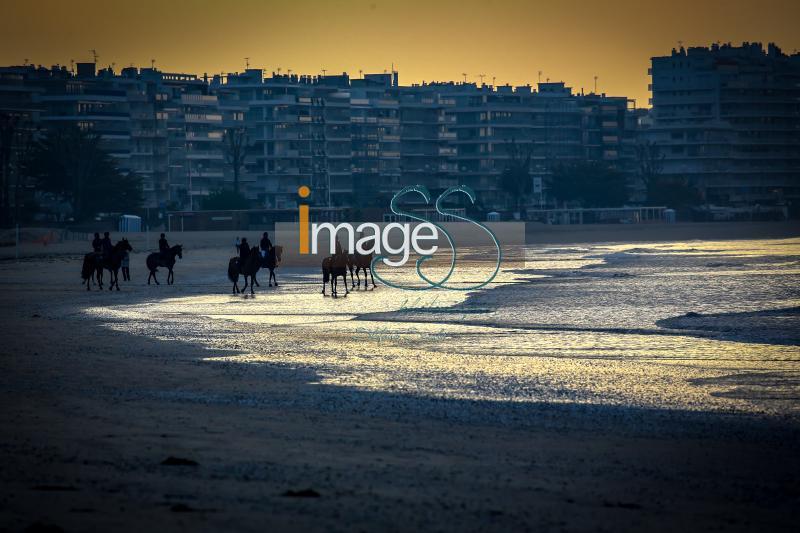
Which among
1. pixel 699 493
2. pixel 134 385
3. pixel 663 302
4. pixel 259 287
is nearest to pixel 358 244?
pixel 259 287

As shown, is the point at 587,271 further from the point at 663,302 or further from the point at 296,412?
the point at 296,412

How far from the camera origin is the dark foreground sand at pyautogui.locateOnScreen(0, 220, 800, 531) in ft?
33.8

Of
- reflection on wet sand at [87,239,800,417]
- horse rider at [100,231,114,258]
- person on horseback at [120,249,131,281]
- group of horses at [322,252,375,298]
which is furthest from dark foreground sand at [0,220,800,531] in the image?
person on horseback at [120,249,131,281]

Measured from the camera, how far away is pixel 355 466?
1216 centimetres

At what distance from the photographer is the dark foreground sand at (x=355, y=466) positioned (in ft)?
33.8

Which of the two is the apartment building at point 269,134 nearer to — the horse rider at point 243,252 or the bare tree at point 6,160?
the bare tree at point 6,160

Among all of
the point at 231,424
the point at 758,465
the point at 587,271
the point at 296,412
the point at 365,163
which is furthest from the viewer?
the point at 365,163

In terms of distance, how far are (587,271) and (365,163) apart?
133614 mm

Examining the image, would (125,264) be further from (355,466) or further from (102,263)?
(355,466)

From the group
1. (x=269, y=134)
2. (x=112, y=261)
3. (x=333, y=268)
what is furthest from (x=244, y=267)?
(x=269, y=134)

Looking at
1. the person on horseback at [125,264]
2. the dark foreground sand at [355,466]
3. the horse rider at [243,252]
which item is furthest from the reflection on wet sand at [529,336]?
the person on horseback at [125,264]

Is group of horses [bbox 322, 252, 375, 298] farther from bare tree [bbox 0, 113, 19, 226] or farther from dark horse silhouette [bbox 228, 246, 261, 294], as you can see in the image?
bare tree [bbox 0, 113, 19, 226]

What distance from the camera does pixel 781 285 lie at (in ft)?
138

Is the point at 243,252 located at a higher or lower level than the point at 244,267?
higher
